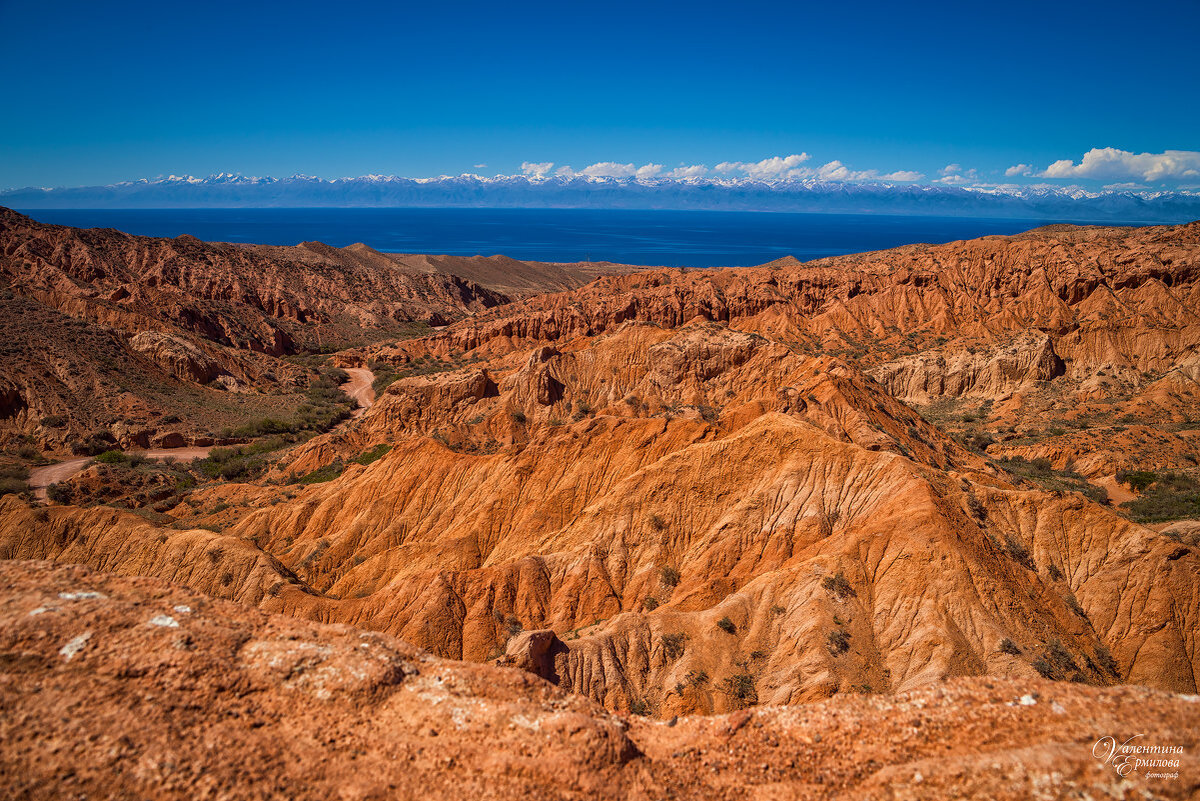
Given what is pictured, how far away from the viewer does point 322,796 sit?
9992 millimetres

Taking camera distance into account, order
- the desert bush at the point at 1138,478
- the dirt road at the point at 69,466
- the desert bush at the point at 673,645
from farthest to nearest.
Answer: the dirt road at the point at 69,466
the desert bush at the point at 1138,478
the desert bush at the point at 673,645

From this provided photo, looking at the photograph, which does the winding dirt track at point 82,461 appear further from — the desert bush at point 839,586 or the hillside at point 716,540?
the desert bush at point 839,586

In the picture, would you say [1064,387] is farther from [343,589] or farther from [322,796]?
[322,796]

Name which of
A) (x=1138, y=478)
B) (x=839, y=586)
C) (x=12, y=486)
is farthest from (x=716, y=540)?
(x=12, y=486)

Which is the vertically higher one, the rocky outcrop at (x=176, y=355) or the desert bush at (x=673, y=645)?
the rocky outcrop at (x=176, y=355)

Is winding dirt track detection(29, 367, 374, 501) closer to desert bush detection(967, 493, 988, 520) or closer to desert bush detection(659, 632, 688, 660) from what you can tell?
desert bush detection(659, 632, 688, 660)

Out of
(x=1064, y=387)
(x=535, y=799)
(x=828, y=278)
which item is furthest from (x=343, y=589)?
(x=828, y=278)

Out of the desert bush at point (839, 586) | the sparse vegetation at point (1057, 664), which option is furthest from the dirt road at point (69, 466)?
the sparse vegetation at point (1057, 664)

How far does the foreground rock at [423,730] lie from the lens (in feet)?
31.7

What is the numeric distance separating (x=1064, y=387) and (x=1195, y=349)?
44.2 feet

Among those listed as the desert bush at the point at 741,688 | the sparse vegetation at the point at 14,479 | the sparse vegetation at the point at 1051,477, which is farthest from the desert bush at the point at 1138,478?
the sparse vegetation at the point at 14,479

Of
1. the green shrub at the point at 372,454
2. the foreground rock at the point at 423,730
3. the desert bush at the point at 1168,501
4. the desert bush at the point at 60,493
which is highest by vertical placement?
the foreground rock at the point at 423,730

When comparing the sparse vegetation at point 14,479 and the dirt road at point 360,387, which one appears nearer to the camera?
the sparse vegetation at point 14,479

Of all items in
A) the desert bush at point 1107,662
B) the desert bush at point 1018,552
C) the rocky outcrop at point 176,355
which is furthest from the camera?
the rocky outcrop at point 176,355
